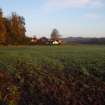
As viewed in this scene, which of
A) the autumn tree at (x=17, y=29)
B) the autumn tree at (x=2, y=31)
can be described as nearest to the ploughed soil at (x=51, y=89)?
the autumn tree at (x=2, y=31)

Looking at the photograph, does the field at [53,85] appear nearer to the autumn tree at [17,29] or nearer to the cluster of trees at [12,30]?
the cluster of trees at [12,30]

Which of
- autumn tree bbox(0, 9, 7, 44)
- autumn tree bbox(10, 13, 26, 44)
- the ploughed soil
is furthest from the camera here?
autumn tree bbox(10, 13, 26, 44)

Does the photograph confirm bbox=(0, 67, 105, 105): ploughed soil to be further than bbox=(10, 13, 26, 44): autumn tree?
No

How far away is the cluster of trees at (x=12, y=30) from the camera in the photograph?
300ft

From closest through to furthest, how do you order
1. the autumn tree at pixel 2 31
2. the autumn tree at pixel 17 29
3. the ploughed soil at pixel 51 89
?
1. the ploughed soil at pixel 51 89
2. the autumn tree at pixel 2 31
3. the autumn tree at pixel 17 29

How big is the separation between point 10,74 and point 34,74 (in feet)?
4.11

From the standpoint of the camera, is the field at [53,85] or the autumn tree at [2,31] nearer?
the field at [53,85]

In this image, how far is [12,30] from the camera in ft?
319

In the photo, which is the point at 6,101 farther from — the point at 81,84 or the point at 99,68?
the point at 99,68

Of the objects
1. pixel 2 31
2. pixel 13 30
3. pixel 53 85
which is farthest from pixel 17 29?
pixel 53 85

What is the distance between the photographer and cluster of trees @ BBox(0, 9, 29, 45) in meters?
91.4

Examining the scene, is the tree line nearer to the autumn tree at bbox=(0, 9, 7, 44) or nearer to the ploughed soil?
the autumn tree at bbox=(0, 9, 7, 44)

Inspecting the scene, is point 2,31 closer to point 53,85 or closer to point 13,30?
point 13,30

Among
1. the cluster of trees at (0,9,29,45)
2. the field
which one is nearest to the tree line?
the cluster of trees at (0,9,29,45)
